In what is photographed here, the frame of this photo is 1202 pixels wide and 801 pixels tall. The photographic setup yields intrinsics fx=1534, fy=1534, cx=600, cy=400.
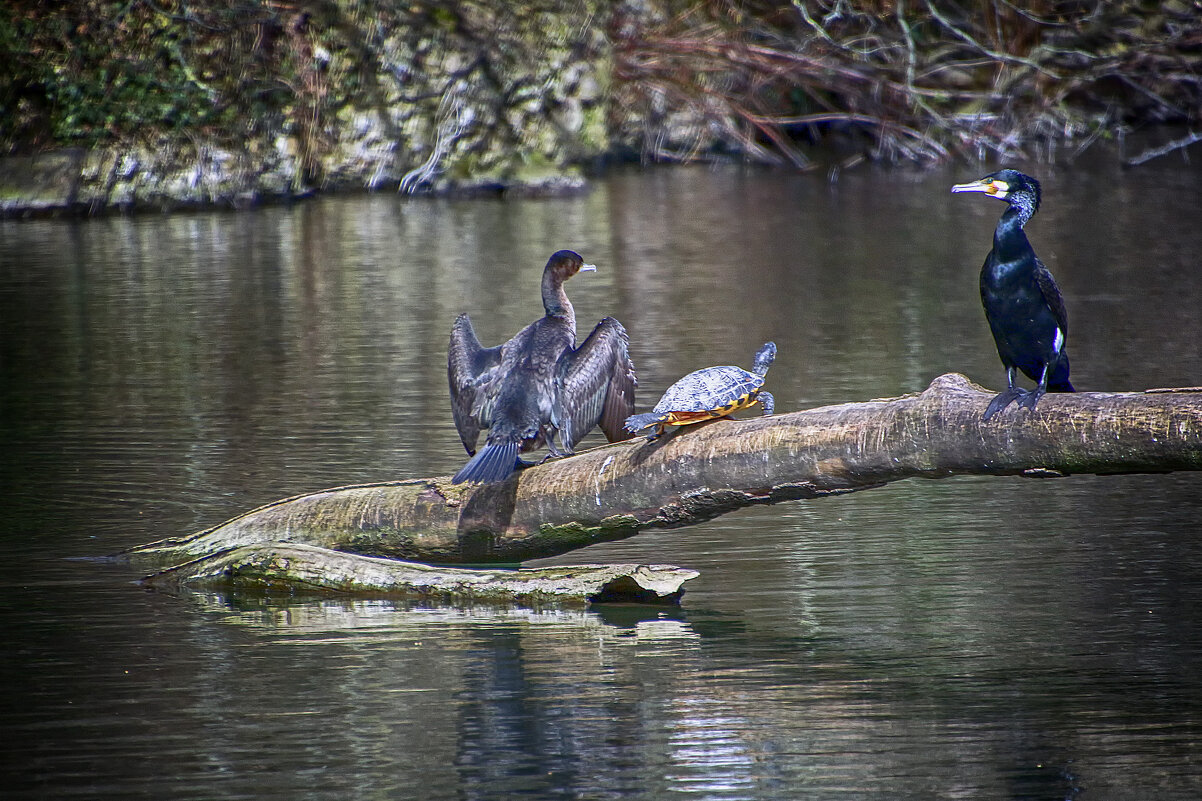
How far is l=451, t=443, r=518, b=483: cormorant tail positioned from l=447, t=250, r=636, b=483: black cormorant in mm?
71

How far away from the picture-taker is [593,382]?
5.38m

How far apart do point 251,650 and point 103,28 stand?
61.4 ft

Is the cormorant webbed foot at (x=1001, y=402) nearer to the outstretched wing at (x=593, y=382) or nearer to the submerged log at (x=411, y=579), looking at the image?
the submerged log at (x=411, y=579)

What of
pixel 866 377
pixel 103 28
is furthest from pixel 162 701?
pixel 103 28

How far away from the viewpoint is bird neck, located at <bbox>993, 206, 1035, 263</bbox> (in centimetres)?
489

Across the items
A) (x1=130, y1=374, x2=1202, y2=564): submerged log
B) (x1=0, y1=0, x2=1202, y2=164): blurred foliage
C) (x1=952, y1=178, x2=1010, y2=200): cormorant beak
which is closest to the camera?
(x1=130, y1=374, x2=1202, y2=564): submerged log

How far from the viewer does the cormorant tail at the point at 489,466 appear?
16.1 ft

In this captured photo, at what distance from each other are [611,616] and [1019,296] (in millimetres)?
1647

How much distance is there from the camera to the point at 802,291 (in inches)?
486

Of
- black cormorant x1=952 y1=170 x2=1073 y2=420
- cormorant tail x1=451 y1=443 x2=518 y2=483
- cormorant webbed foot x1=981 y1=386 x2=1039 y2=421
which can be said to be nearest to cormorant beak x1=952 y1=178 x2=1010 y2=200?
black cormorant x1=952 y1=170 x2=1073 y2=420

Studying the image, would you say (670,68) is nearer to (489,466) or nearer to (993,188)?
(993,188)

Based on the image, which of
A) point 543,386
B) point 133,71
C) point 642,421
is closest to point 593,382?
point 543,386

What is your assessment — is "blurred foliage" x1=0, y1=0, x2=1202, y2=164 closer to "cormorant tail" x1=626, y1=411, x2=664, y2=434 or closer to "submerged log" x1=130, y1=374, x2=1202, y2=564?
"submerged log" x1=130, y1=374, x2=1202, y2=564

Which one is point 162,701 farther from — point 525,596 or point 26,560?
point 26,560
